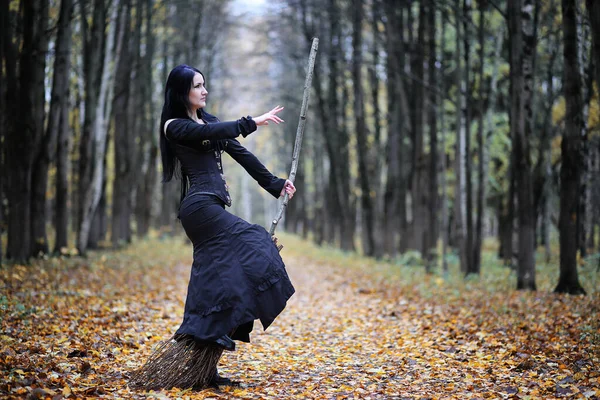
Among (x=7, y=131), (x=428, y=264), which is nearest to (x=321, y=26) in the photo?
(x=428, y=264)

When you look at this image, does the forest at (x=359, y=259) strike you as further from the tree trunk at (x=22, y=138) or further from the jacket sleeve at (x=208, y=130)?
the jacket sleeve at (x=208, y=130)

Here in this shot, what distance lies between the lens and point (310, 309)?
11.6m

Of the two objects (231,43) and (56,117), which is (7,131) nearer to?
(56,117)

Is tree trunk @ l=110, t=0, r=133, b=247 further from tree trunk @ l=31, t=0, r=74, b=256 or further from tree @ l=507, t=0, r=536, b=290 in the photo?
tree @ l=507, t=0, r=536, b=290

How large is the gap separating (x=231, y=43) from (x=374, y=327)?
36012 mm

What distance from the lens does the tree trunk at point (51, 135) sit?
555 inches

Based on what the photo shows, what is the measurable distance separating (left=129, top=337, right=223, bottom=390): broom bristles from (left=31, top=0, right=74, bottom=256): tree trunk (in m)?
10.1

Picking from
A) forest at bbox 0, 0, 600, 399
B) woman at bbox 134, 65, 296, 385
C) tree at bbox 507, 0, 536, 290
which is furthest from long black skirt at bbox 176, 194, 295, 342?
tree at bbox 507, 0, 536, 290

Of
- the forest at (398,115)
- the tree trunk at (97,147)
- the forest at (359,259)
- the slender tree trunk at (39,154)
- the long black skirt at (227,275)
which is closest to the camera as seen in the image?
the long black skirt at (227,275)

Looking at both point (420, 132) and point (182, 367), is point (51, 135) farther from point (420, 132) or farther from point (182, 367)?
point (182, 367)

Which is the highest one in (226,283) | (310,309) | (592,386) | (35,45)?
(35,45)

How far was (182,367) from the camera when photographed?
5.17 meters

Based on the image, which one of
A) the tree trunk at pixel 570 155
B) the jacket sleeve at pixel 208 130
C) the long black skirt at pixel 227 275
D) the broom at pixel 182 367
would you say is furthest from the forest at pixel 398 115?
the broom at pixel 182 367

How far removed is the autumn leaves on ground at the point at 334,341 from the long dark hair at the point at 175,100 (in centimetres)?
196
